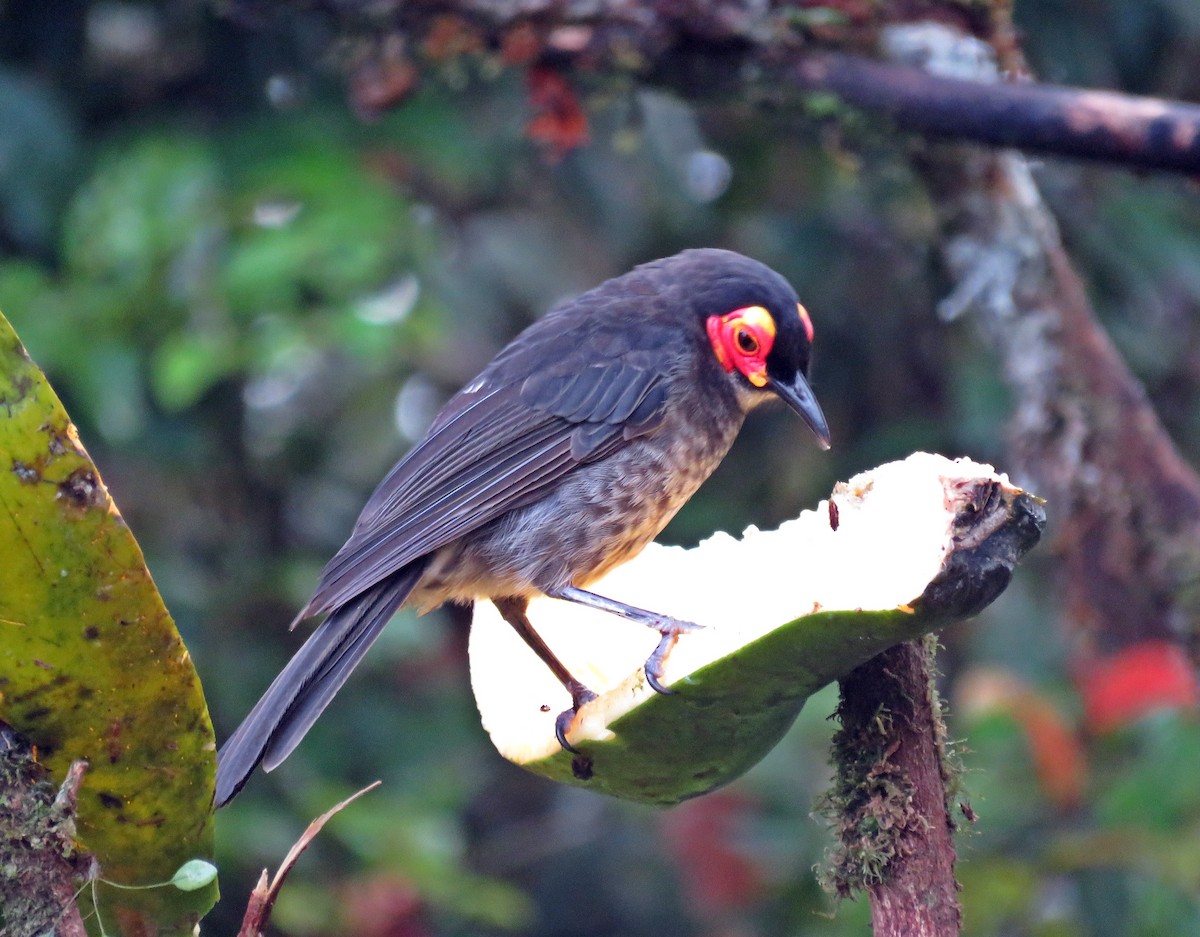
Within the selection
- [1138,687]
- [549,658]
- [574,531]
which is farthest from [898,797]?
[1138,687]

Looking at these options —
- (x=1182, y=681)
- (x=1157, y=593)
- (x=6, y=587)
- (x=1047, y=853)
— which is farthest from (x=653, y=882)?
(x=6, y=587)

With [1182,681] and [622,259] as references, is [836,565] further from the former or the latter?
[622,259]

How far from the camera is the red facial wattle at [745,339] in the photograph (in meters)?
3.22

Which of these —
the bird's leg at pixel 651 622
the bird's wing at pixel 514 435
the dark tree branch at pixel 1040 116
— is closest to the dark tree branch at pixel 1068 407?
the dark tree branch at pixel 1040 116

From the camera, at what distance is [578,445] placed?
3186 mm

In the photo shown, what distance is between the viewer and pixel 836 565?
198cm

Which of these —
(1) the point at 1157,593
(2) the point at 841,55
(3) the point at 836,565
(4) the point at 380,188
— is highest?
(3) the point at 836,565

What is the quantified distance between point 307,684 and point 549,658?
501 mm

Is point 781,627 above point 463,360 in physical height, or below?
above

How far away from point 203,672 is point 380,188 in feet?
5.60

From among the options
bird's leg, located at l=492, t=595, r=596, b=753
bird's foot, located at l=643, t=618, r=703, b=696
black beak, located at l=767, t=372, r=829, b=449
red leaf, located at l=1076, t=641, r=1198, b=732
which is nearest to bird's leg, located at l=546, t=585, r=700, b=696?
bird's foot, located at l=643, t=618, r=703, b=696

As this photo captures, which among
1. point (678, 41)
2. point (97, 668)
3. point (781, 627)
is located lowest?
point (678, 41)

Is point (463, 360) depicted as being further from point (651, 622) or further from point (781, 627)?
point (781, 627)

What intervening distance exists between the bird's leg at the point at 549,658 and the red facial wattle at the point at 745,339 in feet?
2.49
